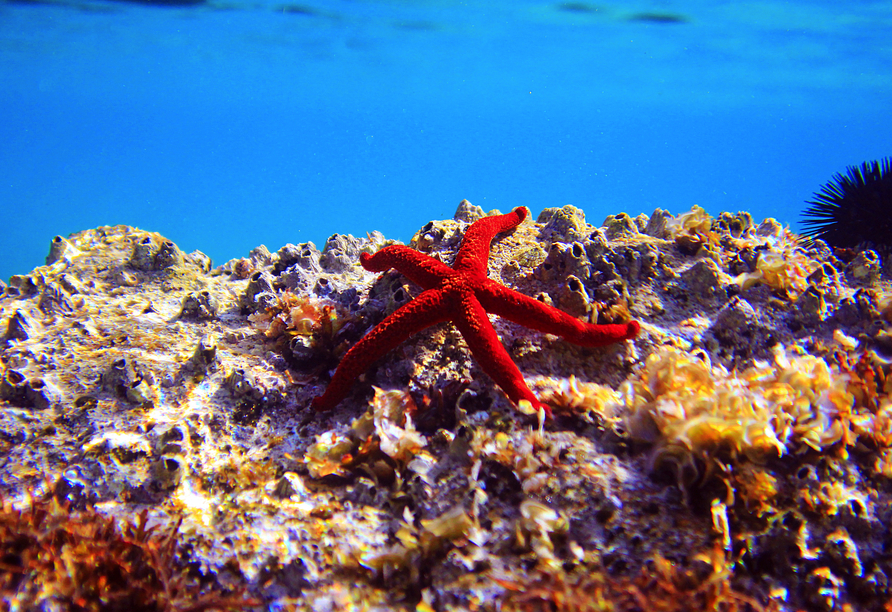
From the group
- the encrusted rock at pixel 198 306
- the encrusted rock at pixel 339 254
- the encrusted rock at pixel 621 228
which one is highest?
the encrusted rock at pixel 339 254

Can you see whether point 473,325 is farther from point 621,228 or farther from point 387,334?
point 621,228

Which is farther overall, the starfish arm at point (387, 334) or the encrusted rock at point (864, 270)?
the encrusted rock at point (864, 270)

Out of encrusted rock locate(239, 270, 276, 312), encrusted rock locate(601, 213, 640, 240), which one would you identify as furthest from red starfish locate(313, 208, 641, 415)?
encrusted rock locate(239, 270, 276, 312)

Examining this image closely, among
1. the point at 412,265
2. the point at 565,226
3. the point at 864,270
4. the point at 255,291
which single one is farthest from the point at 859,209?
the point at 255,291

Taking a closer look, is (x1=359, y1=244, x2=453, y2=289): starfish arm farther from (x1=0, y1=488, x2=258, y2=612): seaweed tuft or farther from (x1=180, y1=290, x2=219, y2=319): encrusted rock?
(x1=0, y1=488, x2=258, y2=612): seaweed tuft

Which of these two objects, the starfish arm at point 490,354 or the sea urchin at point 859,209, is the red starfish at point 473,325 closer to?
the starfish arm at point 490,354

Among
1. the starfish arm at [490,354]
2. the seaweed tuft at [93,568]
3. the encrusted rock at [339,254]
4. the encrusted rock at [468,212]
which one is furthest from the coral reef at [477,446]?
the encrusted rock at [339,254]

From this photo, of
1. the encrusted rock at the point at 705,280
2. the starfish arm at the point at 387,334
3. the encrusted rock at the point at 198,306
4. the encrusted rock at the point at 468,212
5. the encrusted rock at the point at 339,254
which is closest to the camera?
the starfish arm at the point at 387,334
